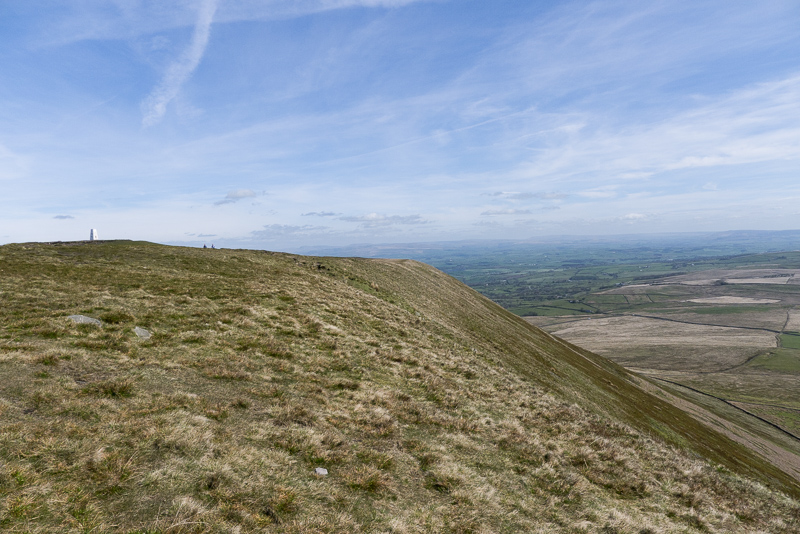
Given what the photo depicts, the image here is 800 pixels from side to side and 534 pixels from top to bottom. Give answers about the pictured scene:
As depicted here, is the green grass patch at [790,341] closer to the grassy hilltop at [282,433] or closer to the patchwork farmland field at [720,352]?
the patchwork farmland field at [720,352]

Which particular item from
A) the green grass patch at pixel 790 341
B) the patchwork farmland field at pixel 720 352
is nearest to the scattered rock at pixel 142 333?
the patchwork farmland field at pixel 720 352

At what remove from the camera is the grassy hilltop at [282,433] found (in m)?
8.36

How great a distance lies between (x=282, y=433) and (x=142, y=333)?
11926 mm

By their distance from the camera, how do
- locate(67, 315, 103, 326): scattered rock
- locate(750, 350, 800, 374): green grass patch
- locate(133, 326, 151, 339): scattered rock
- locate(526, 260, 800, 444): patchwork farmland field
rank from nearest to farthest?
1. locate(133, 326, 151, 339): scattered rock
2. locate(67, 315, 103, 326): scattered rock
3. locate(526, 260, 800, 444): patchwork farmland field
4. locate(750, 350, 800, 374): green grass patch

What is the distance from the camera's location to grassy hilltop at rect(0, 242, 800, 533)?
27.4ft

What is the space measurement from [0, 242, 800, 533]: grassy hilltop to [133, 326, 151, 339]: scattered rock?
0.23m

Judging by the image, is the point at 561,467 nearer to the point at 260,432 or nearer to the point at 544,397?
the point at 544,397

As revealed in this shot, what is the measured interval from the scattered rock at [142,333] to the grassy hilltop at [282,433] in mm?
228

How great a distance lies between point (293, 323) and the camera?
80.2 ft

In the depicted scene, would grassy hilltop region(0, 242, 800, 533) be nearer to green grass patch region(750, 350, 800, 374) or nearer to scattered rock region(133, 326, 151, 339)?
scattered rock region(133, 326, 151, 339)

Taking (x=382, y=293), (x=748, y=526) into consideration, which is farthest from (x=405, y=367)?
(x=382, y=293)

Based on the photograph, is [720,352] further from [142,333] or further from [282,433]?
[142,333]

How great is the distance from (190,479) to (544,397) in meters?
24.1

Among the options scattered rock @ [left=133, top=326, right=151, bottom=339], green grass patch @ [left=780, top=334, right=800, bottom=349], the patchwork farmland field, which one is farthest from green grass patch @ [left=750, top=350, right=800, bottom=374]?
scattered rock @ [left=133, top=326, right=151, bottom=339]
